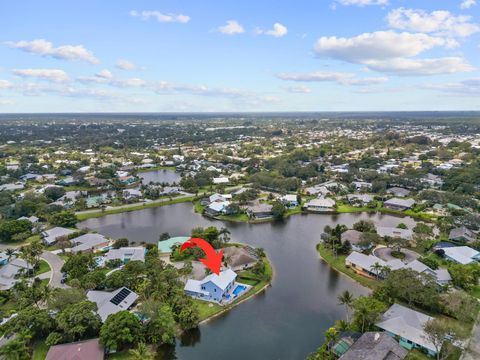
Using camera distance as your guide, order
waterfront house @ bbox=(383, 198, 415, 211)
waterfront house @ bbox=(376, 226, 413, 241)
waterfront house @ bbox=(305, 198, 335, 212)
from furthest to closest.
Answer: waterfront house @ bbox=(305, 198, 335, 212), waterfront house @ bbox=(383, 198, 415, 211), waterfront house @ bbox=(376, 226, 413, 241)

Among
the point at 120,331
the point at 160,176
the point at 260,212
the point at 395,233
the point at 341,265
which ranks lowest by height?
the point at 341,265

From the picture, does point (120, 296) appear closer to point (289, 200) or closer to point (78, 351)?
point (78, 351)

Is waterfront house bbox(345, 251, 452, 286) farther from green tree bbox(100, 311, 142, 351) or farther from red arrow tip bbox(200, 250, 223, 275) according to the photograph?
green tree bbox(100, 311, 142, 351)

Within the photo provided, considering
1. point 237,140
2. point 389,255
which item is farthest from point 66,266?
point 237,140

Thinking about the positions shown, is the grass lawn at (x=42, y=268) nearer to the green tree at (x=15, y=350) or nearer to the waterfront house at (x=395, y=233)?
the green tree at (x=15, y=350)

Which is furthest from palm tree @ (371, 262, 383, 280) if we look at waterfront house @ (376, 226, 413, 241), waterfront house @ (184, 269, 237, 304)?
waterfront house @ (184, 269, 237, 304)

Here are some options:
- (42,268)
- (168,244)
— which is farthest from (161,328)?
(42,268)
